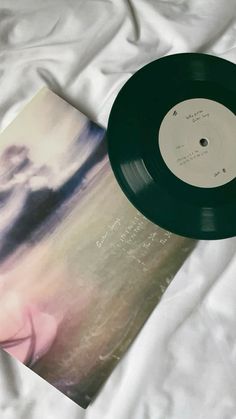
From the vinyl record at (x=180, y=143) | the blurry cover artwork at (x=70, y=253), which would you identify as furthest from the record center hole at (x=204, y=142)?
the blurry cover artwork at (x=70, y=253)

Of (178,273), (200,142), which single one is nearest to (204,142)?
(200,142)

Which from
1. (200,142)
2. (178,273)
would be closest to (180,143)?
(200,142)

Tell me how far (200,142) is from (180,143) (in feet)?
0.08

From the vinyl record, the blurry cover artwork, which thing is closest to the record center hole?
the vinyl record

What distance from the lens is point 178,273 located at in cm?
56

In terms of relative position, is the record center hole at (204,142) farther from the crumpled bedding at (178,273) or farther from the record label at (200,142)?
the crumpled bedding at (178,273)

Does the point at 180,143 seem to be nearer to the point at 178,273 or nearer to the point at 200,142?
the point at 200,142

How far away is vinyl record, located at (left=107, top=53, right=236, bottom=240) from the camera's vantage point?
546 mm

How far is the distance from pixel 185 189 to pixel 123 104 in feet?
0.37

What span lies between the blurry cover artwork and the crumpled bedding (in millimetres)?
16

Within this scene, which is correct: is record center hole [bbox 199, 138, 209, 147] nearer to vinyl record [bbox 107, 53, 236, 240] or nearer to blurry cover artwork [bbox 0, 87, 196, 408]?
vinyl record [bbox 107, 53, 236, 240]

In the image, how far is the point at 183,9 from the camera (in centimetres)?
63

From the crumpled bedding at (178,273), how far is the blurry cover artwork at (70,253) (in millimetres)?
16

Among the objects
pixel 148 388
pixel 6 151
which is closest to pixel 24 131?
pixel 6 151
